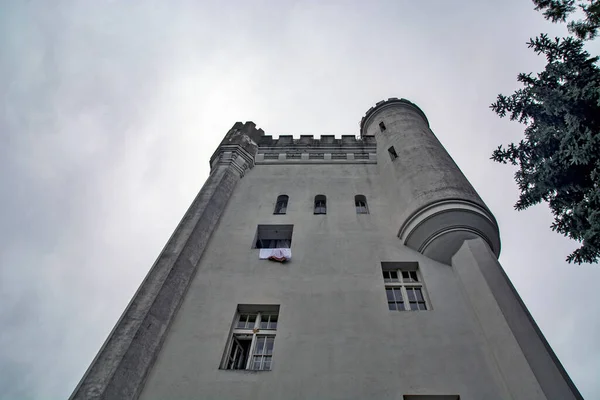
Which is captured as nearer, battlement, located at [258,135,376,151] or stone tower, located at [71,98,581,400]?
stone tower, located at [71,98,581,400]

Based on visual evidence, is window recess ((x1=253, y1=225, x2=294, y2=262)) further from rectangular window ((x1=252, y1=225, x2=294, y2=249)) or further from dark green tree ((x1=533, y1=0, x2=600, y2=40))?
dark green tree ((x1=533, y1=0, x2=600, y2=40))

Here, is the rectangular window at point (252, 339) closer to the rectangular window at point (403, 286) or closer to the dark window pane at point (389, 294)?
the dark window pane at point (389, 294)

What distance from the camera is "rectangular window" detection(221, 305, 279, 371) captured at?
407 inches

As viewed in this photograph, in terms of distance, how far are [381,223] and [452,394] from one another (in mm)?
7509

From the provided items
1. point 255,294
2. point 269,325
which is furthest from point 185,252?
point 269,325

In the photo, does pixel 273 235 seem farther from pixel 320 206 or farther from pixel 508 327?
pixel 508 327

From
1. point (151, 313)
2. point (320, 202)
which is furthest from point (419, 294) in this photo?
point (151, 313)

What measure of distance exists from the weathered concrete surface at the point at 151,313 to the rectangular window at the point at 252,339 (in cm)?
205

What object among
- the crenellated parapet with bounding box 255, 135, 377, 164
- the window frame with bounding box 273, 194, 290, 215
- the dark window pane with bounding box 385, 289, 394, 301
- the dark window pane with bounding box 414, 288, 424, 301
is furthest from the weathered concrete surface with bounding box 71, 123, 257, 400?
the dark window pane with bounding box 414, 288, 424, 301

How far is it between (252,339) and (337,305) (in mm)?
2875

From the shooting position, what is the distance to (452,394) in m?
8.90

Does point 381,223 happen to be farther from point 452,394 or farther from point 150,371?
point 150,371

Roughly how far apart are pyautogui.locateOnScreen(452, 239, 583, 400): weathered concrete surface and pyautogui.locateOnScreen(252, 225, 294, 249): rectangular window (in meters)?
6.79

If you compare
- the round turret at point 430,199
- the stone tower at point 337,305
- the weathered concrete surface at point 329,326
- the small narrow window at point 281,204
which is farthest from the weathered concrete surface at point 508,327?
the small narrow window at point 281,204
